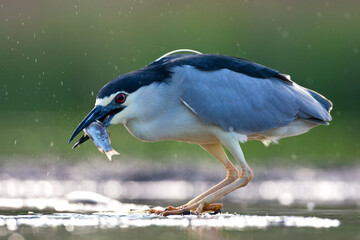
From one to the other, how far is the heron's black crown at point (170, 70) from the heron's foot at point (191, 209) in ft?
3.83

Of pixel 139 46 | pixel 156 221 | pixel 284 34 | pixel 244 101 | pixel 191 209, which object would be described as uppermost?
pixel 284 34

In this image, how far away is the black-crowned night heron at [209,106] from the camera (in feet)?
26.8

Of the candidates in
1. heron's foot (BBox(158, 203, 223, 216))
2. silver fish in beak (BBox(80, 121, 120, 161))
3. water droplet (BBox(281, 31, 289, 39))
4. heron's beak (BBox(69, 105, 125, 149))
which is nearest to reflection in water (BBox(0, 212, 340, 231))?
heron's foot (BBox(158, 203, 223, 216))

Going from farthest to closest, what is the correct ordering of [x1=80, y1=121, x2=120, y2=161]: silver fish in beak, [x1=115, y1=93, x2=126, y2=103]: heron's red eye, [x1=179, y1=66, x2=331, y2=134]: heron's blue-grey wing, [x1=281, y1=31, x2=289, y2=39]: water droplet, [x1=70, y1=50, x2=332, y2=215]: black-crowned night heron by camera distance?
1. [x1=281, y1=31, x2=289, y2=39]: water droplet
2. [x1=179, y1=66, x2=331, y2=134]: heron's blue-grey wing
3. [x1=70, y1=50, x2=332, y2=215]: black-crowned night heron
4. [x1=115, y1=93, x2=126, y2=103]: heron's red eye
5. [x1=80, y1=121, x2=120, y2=161]: silver fish in beak

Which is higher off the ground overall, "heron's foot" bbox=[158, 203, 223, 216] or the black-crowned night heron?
the black-crowned night heron

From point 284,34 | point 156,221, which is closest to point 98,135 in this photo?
point 156,221

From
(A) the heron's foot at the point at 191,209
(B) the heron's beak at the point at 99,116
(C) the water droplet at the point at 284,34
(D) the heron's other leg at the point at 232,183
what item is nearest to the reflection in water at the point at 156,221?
(A) the heron's foot at the point at 191,209

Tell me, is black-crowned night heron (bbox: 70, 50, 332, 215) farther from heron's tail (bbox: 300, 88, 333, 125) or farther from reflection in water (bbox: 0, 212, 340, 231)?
reflection in water (bbox: 0, 212, 340, 231)

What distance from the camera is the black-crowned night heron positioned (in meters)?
8.17

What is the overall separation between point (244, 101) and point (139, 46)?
14721 millimetres

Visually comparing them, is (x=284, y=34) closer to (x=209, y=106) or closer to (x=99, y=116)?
(x=209, y=106)

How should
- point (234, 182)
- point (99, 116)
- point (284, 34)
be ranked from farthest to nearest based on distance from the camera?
1. point (284, 34)
2. point (234, 182)
3. point (99, 116)

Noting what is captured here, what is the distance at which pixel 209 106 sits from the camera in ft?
27.8

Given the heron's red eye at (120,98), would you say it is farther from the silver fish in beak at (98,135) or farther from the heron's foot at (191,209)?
the heron's foot at (191,209)
